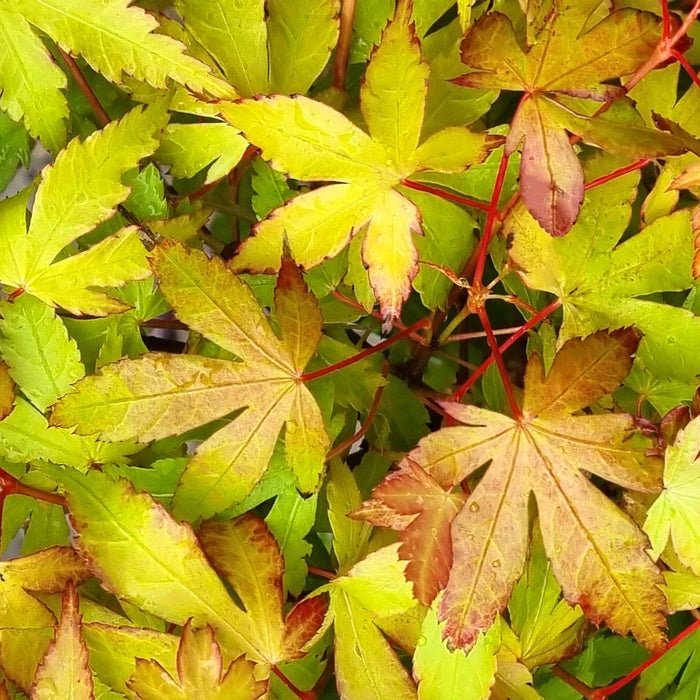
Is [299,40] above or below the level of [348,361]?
above

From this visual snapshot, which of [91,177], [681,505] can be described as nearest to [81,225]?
[91,177]

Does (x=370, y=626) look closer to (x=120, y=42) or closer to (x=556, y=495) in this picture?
(x=556, y=495)

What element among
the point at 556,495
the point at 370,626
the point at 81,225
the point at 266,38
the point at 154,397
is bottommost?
the point at 370,626

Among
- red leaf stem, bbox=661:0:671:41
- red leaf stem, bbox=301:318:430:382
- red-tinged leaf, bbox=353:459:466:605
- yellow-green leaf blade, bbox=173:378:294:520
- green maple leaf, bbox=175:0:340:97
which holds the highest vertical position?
green maple leaf, bbox=175:0:340:97

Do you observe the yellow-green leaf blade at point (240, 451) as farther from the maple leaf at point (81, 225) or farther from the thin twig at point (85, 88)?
the thin twig at point (85, 88)

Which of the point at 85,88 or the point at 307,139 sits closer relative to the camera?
the point at 307,139

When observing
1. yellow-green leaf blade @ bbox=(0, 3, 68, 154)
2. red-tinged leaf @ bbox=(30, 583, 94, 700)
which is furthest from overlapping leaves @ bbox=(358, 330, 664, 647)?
yellow-green leaf blade @ bbox=(0, 3, 68, 154)

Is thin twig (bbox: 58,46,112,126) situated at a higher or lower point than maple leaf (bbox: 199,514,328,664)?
higher

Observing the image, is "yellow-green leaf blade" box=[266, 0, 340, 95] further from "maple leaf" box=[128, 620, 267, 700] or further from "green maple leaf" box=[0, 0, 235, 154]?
"maple leaf" box=[128, 620, 267, 700]

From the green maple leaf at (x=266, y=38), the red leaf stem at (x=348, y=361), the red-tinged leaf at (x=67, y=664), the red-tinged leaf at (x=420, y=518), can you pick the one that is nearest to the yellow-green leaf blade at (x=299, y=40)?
the green maple leaf at (x=266, y=38)
